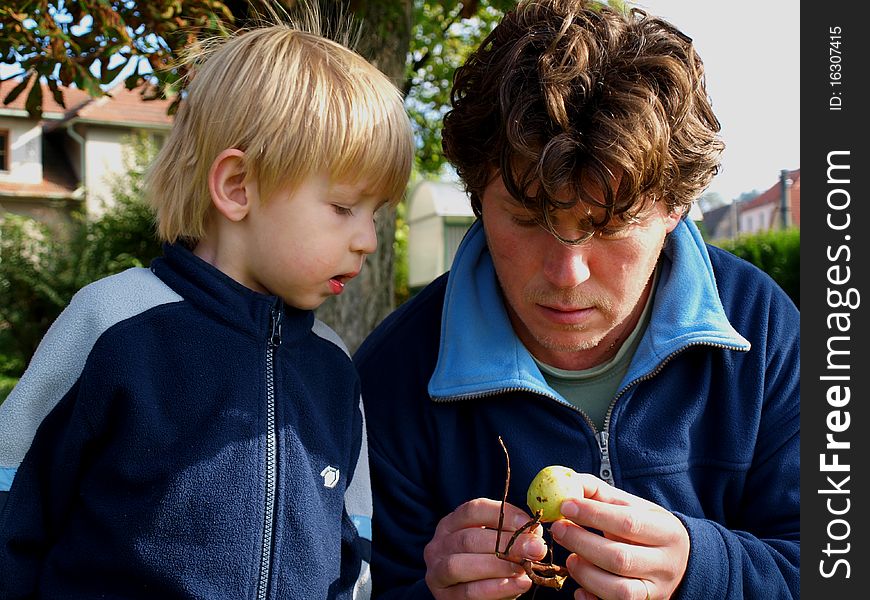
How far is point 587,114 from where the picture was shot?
6.62ft

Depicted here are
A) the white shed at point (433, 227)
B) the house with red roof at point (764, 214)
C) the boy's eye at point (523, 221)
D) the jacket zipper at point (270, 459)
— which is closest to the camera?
the jacket zipper at point (270, 459)

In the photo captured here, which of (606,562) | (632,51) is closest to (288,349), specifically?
(606,562)

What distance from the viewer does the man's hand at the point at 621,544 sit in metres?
1.75

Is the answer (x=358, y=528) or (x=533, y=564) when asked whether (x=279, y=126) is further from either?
(x=533, y=564)

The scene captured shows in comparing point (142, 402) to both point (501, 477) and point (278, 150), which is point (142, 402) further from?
point (501, 477)

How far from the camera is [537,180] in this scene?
1976mm

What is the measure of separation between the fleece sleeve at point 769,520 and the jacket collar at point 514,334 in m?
0.15

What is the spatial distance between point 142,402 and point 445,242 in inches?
593

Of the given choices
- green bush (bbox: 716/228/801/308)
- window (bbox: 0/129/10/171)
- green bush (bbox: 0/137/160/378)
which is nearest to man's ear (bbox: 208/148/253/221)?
green bush (bbox: 716/228/801/308)

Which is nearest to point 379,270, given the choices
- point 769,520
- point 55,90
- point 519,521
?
point 55,90

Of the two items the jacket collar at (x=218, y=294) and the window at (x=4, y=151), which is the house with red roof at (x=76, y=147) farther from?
the jacket collar at (x=218, y=294)

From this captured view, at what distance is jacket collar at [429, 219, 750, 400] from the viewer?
2.15m

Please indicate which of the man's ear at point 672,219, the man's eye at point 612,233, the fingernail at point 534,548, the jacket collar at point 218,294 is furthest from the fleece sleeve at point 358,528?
the man's ear at point 672,219

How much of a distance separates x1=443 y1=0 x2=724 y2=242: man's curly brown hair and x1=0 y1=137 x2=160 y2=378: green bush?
42.2 ft
